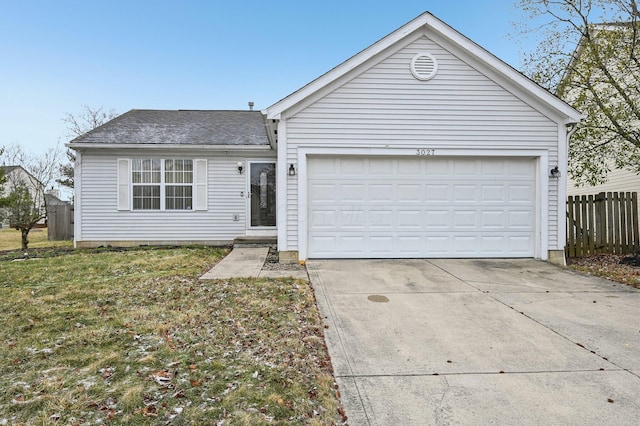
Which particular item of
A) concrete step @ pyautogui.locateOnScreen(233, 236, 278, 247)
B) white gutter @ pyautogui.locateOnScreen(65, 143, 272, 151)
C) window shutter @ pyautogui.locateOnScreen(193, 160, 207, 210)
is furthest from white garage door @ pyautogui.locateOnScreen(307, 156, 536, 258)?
window shutter @ pyautogui.locateOnScreen(193, 160, 207, 210)

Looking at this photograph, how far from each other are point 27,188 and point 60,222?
2198mm

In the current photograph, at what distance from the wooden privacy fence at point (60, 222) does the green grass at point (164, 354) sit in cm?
946

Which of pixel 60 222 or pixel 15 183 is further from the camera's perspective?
pixel 60 222

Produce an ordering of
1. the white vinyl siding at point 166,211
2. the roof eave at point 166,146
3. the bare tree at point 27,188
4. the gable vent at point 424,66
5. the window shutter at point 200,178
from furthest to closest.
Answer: the bare tree at point 27,188 → the window shutter at point 200,178 → the white vinyl siding at point 166,211 → the roof eave at point 166,146 → the gable vent at point 424,66

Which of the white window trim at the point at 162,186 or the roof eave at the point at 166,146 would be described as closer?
the roof eave at the point at 166,146

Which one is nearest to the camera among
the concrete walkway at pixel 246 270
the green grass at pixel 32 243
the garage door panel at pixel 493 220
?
the concrete walkway at pixel 246 270

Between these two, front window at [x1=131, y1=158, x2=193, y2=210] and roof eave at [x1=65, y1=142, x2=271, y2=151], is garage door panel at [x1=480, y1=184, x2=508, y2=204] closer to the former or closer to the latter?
roof eave at [x1=65, y1=142, x2=271, y2=151]

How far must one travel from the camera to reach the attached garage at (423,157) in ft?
25.6

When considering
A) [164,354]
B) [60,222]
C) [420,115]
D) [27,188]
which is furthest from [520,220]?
[60,222]

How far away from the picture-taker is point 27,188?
501 inches

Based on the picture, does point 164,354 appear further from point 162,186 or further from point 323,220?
point 162,186

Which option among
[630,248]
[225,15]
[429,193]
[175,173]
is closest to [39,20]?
[225,15]

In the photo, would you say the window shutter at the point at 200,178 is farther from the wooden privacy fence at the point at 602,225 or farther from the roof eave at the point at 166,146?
the wooden privacy fence at the point at 602,225

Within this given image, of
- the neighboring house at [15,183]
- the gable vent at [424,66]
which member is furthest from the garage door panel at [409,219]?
the neighboring house at [15,183]
